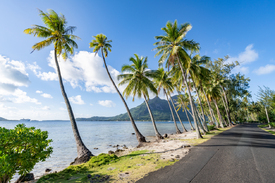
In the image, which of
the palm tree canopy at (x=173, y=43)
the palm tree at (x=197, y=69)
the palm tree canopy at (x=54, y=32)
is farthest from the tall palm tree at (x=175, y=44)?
the palm tree canopy at (x=54, y=32)

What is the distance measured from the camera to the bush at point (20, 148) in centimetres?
432

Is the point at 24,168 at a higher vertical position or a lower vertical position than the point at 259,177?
higher

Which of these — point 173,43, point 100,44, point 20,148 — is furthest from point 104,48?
point 20,148

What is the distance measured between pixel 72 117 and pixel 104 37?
11.0 metres

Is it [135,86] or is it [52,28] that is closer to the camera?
[52,28]

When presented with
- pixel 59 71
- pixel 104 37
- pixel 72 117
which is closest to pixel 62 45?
pixel 59 71

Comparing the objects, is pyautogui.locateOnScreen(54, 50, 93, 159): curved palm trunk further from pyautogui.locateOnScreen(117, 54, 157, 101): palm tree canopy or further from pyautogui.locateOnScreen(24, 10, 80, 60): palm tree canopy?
pyautogui.locateOnScreen(117, 54, 157, 101): palm tree canopy

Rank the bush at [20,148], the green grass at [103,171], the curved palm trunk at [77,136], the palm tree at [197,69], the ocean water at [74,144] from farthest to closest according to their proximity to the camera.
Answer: the palm tree at [197,69] → the ocean water at [74,144] → the curved palm trunk at [77,136] → the green grass at [103,171] → the bush at [20,148]

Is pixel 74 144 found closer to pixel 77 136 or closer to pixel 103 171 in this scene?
pixel 77 136

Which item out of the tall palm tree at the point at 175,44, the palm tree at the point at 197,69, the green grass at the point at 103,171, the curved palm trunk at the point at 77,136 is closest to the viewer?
the green grass at the point at 103,171

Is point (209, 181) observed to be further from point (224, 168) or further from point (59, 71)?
point (59, 71)

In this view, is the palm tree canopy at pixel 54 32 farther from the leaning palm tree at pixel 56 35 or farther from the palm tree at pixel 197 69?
the palm tree at pixel 197 69

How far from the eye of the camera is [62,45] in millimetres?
12984

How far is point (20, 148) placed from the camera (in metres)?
4.81
